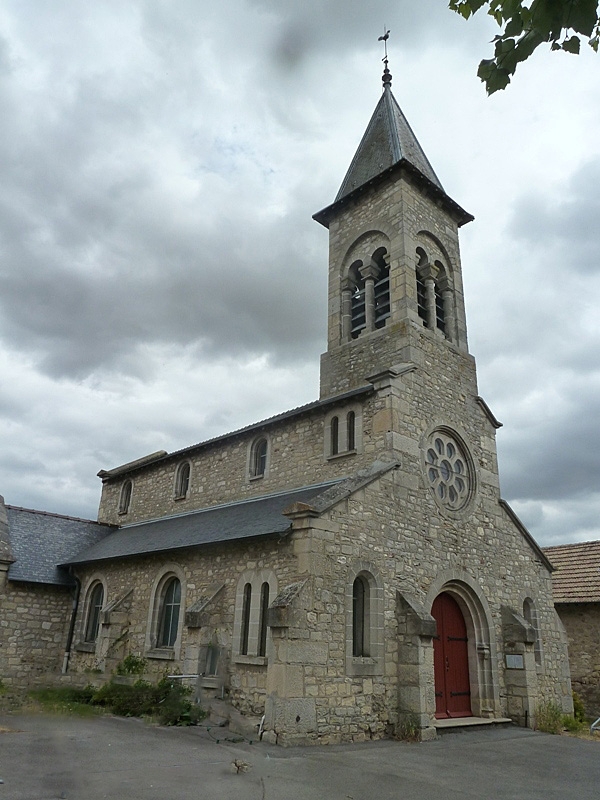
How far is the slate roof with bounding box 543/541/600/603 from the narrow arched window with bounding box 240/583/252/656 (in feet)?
37.2

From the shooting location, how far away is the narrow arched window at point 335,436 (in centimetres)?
1523

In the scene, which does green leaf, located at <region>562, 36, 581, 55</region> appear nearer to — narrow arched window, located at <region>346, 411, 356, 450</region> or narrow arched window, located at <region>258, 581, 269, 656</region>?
narrow arched window, located at <region>258, 581, 269, 656</region>

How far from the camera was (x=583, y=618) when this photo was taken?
18.8 m

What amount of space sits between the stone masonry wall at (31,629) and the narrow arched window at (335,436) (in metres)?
9.84

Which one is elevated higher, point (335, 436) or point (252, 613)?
point (335, 436)

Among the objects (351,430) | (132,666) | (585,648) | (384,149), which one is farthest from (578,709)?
(384,149)

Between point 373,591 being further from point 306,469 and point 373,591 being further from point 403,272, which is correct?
point 403,272

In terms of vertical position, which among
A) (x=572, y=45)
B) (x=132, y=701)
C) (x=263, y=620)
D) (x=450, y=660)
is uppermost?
(x=572, y=45)

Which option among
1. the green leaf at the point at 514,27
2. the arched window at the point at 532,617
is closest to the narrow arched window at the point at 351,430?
the arched window at the point at 532,617

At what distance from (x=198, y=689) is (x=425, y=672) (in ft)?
15.3

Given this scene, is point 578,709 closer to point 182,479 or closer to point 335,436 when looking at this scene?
point 335,436

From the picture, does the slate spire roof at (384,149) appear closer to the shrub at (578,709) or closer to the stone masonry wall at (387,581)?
the stone masonry wall at (387,581)

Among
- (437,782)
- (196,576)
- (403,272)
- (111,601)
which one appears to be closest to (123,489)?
(111,601)

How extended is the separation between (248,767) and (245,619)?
14.0ft
